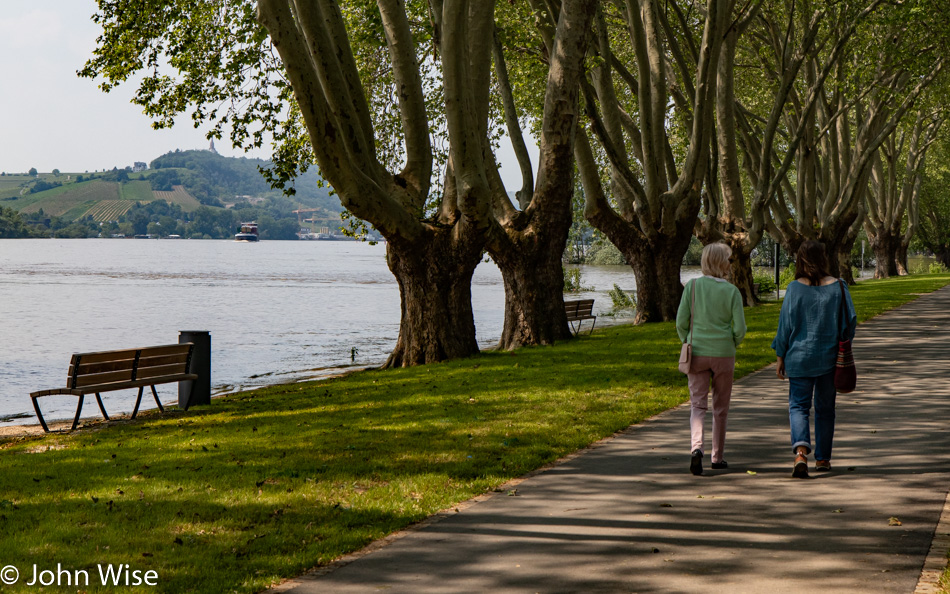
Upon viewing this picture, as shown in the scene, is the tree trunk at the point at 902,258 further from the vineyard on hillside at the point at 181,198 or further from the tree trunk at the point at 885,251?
the vineyard on hillside at the point at 181,198

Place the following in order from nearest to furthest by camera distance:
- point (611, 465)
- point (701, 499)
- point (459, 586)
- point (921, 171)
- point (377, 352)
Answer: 1. point (459, 586)
2. point (701, 499)
3. point (611, 465)
4. point (377, 352)
5. point (921, 171)

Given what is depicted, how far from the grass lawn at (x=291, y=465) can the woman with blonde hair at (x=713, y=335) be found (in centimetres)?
127

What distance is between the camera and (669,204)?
2188 centimetres

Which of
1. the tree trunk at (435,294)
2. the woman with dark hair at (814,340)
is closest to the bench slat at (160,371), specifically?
Answer: the tree trunk at (435,294)

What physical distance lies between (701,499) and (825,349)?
4.90 feet

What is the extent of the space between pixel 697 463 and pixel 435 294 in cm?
873

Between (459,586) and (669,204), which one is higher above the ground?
(669,204)

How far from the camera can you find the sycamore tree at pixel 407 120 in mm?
12516

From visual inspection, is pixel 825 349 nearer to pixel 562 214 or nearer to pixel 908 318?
pixel 562 214

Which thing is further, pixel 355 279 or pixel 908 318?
pixel 355 279

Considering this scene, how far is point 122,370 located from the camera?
37.8 ft

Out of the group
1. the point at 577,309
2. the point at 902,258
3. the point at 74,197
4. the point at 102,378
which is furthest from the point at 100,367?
the point at 74,197

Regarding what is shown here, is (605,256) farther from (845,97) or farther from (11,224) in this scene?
(11,224)

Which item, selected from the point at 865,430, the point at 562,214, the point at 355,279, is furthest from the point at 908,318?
the point at 355,279
